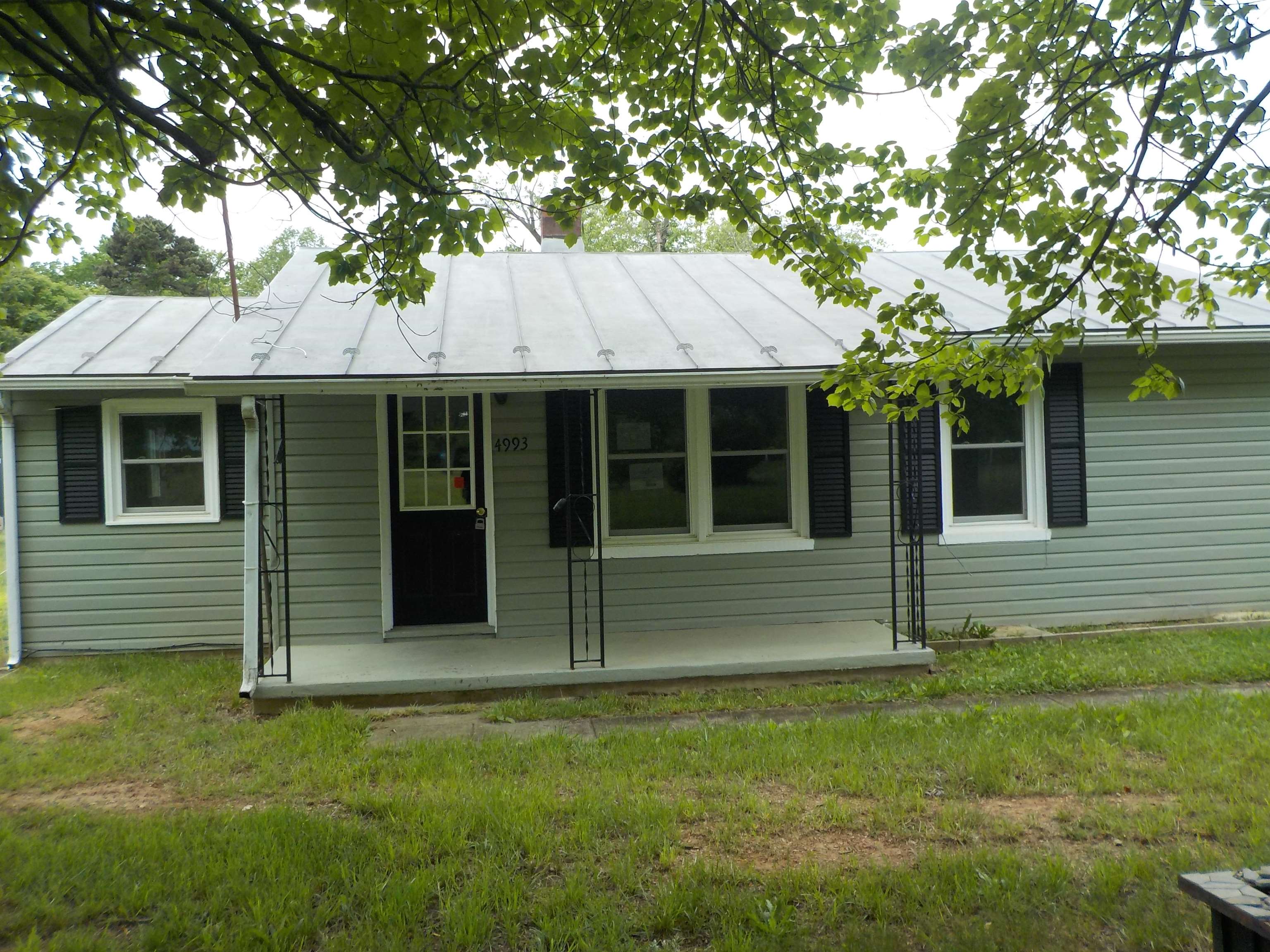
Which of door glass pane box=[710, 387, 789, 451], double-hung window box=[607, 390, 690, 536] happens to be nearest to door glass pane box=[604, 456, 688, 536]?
double-hung window box=[607, 390, 690, 536]

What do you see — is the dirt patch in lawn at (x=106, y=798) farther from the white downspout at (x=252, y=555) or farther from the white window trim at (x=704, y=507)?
the white window trim at (x=704, y=507)

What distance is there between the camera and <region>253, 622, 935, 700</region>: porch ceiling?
708 cm

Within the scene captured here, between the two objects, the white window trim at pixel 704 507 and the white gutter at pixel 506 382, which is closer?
the white gutter at pixel 506 382

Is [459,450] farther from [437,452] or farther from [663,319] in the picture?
[663,319]

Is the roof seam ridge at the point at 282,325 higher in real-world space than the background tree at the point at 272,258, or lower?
lower

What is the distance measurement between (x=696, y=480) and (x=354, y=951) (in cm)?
569

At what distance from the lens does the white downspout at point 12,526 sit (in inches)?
354

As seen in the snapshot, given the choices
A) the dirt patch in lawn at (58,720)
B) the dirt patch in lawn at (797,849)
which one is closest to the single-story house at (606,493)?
the dirt patch in lawn at (58,720)

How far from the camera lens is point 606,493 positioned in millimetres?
8602

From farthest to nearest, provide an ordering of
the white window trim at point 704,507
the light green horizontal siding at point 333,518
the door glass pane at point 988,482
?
the door glass pane at point 988,482
the white window trim at point 704,507
the light green horizontal siding at point 333,518

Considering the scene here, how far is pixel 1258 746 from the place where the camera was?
217 inches

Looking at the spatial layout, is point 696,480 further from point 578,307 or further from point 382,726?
point 382,726

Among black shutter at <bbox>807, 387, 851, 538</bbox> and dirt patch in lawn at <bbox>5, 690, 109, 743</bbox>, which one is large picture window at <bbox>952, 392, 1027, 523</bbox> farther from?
dirt patch in lawn at <bbox>5, 690, 109, 743</bbox>

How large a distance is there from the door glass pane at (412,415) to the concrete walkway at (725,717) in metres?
2.68
